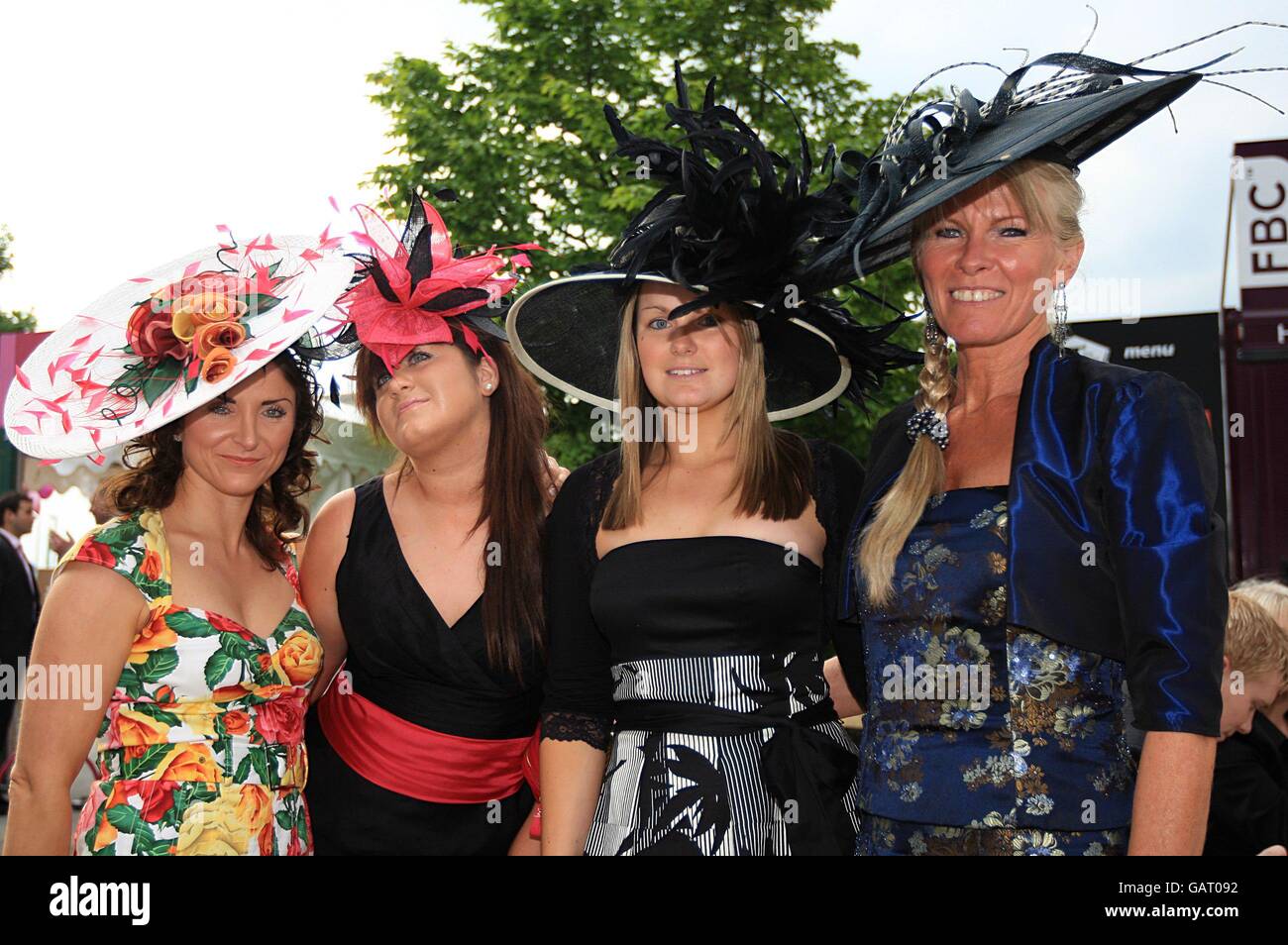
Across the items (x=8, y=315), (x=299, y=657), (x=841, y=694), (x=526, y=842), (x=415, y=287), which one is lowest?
(x=526, y=842)

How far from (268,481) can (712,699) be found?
1.46 m

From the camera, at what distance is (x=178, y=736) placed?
273 centimetres

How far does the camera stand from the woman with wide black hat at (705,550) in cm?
270

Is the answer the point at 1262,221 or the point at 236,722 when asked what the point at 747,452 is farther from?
the point at 1262,221

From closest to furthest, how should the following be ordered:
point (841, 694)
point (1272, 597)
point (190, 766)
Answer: point (190, 766)
point (841, 694)
point (1272, 597)

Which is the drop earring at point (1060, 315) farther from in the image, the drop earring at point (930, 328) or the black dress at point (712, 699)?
the black dress at point (712, 699)

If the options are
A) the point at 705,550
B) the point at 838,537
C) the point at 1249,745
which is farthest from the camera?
the point at 1249,745

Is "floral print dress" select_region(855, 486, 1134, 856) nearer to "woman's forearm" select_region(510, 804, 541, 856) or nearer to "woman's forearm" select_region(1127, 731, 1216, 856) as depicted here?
"woman's forearm" select_region(1127, 731, 1216, 856)

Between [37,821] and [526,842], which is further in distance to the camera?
[526,842]

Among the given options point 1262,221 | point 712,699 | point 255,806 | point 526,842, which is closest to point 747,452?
point 712,699

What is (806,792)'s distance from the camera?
2.63 metres
